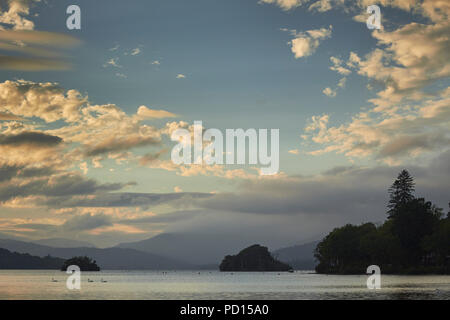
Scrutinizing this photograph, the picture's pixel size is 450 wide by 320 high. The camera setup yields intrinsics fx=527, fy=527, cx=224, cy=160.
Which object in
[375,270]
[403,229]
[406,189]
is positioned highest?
[406,189]

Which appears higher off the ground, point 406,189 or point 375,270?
point 406,189

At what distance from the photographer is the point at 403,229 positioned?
18425 centimetres
